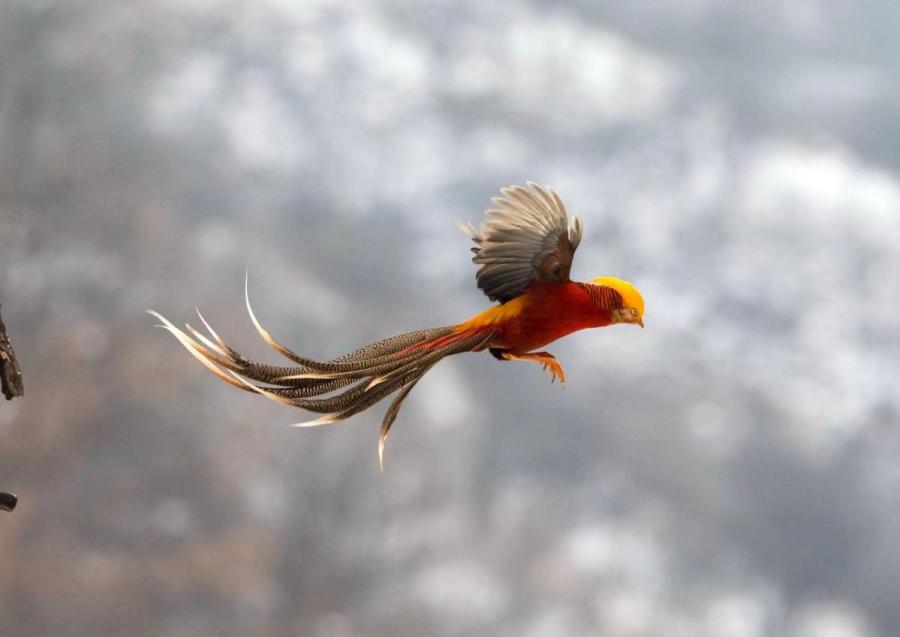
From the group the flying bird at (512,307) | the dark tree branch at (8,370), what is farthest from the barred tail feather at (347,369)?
the dark tree branch at (8,370)

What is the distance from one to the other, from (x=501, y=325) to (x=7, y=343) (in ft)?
6.22

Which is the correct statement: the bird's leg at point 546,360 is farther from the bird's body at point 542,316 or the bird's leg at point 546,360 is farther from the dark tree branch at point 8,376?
the dark tree branch at point 8,376

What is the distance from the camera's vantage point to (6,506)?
3580 mm

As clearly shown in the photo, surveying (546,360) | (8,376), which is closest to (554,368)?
(546,360)

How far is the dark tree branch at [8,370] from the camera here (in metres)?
3.56

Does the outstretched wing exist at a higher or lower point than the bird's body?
higher

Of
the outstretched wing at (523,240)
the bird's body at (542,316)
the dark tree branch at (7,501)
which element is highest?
the outstretched wing at (523,240)

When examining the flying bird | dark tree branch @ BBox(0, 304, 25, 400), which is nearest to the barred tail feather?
the flying bird

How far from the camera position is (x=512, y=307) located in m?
3.62

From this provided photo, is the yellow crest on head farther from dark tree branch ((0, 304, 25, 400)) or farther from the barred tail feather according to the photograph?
dark tree branch ((0, 304, 25, 400))

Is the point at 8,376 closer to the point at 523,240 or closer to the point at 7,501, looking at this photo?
the point at 7,501

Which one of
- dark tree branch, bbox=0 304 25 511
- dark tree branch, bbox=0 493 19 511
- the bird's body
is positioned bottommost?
dark tree branch, bbox=0 493 19 511

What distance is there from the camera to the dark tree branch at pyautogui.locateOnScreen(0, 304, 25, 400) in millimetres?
3557

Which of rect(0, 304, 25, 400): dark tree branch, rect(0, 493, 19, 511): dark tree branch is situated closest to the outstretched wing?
rect(0, 304, 25, 400): dark tree branch
